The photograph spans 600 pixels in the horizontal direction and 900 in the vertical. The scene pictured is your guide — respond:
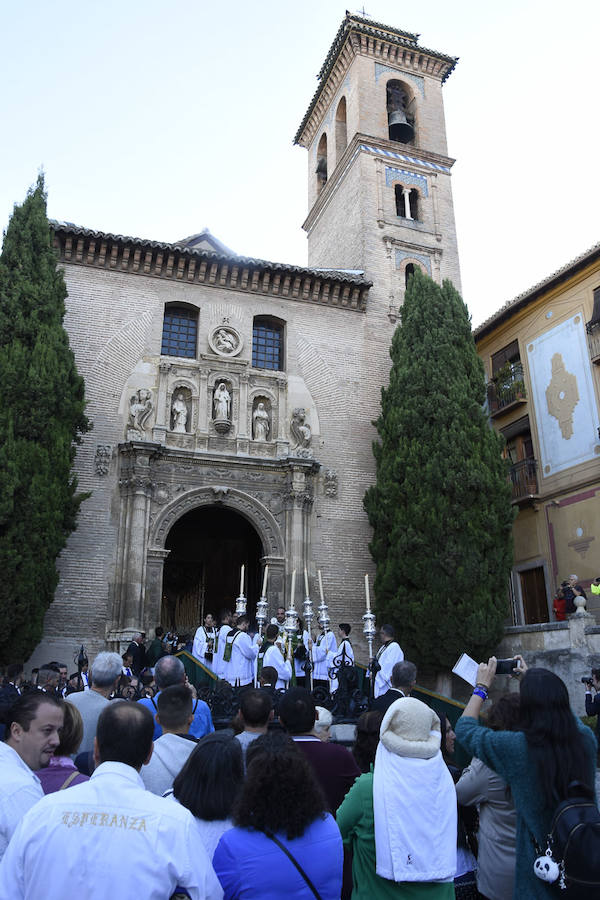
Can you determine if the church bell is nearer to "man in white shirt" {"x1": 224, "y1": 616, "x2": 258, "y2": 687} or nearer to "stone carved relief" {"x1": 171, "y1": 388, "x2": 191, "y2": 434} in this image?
"stone carved relief" {"x1": 171, "y1": 388, "x2": 191, "y2": 434}

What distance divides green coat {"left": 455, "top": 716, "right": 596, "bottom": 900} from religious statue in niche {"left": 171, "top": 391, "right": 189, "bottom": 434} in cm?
1661

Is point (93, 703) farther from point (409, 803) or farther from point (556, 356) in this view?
point (556, 356)

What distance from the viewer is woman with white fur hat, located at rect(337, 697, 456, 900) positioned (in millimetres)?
3234

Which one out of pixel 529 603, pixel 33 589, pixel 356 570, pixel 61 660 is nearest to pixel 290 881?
pixel 33 589

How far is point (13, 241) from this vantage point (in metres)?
17.6

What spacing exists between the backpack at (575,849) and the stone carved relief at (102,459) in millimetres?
16384

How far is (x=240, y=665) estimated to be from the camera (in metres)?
12.8

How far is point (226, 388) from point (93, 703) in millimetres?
15402

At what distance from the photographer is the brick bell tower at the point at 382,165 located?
77.3 ft

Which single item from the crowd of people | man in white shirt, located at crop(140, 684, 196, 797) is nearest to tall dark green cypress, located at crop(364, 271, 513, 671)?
the crowd of people

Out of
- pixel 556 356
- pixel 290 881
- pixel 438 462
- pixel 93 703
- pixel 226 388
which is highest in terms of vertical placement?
pixel 556 356

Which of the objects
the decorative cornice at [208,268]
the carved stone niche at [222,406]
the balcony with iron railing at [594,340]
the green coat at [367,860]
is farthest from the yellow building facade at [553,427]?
the green coat at [367,860]

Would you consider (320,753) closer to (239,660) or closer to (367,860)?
(367,860)

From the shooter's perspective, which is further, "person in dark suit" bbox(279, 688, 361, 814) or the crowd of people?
"person in dark suit" bbox(279, 688, 361, 814)
